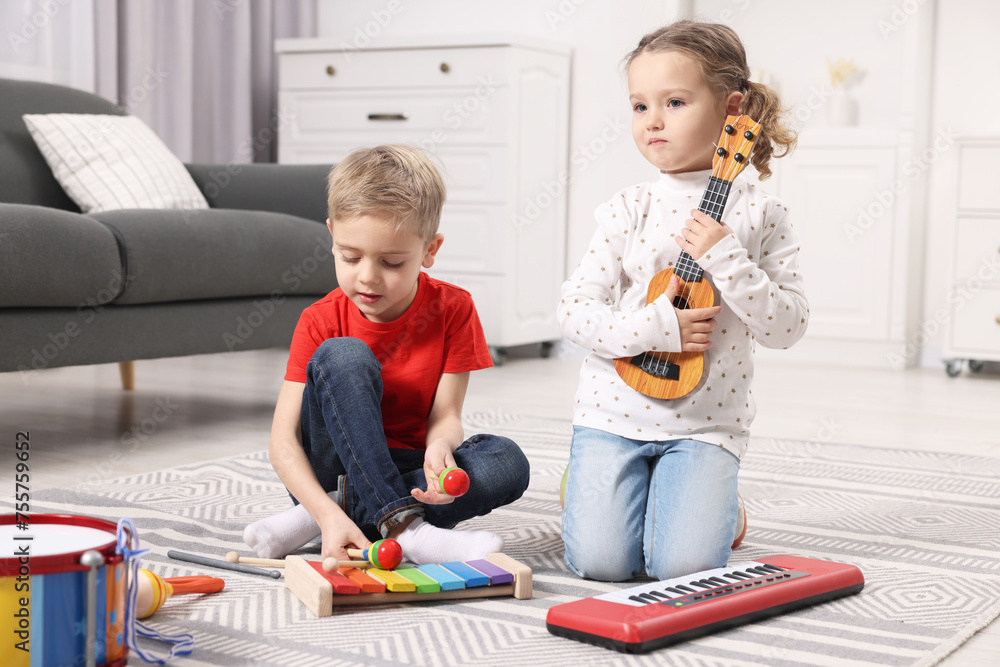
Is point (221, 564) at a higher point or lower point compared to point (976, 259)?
lower

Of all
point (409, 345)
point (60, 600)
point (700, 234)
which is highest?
point (700, 234)

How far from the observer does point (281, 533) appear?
120cm

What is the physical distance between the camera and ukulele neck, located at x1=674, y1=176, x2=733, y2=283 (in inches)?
45.6

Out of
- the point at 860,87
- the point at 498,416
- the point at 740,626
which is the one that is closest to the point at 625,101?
the point at 860,87

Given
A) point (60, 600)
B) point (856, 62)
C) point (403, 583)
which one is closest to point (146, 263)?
point (403, 583)

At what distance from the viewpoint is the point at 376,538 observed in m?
1.22

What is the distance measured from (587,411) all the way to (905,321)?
8.27 feet

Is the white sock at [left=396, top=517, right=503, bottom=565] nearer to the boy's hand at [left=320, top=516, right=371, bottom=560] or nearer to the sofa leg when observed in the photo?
the boy's hand at [left=320, top=516, right=371, bottom=560]

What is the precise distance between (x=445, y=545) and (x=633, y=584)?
0.22m

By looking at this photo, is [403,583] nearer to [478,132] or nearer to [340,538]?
[340,538]

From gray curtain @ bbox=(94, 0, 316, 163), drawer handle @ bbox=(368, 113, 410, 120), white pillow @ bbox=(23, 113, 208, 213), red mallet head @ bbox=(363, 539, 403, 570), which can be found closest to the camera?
red mallet head @ bbox=(363, 539, 403, 570)

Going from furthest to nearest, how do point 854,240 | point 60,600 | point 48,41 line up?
point 854,240
point 48,41
point 60,600

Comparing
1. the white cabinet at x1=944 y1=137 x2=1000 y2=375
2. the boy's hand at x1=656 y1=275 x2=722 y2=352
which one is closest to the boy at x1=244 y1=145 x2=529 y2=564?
the boy's hand at x1=656 y1=275 x2=722 y2=352

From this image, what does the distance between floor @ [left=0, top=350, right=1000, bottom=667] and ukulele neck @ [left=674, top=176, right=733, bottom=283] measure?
1.01 m
